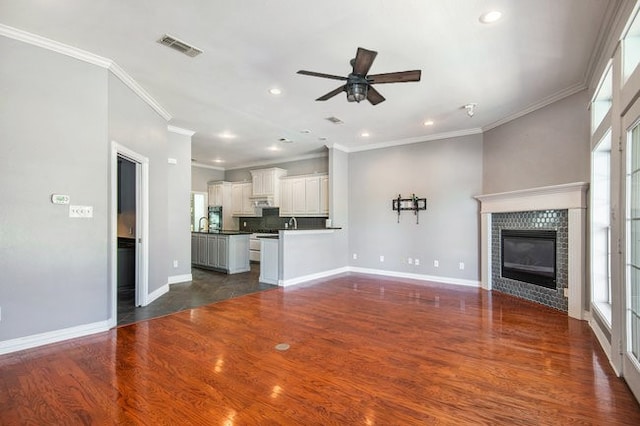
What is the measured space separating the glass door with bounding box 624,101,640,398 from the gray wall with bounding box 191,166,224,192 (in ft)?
29.9

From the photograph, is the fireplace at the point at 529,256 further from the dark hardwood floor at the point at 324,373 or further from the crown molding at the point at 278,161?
the crown molding at the point at 278,161

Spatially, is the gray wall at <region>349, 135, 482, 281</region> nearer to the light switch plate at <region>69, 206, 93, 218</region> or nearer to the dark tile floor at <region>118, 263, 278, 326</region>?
the dark tile floor at <region>118, 263, 278, 326</region>

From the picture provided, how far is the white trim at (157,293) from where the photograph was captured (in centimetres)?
450

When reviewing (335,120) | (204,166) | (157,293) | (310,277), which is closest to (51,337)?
(157,293)

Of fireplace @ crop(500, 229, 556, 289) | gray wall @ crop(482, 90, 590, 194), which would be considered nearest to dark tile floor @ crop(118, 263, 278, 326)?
fireplace @ crop(500, 229, 556, 289)

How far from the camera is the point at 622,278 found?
2395mm

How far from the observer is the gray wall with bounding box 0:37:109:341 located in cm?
279

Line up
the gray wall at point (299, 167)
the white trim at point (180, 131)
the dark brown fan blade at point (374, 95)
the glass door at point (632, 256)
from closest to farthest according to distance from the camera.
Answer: the glass door at point (632, 256), the dark brown fan blade at point (374, 95), the white trim at point (180, 131), the gray wall at point (299, 167)

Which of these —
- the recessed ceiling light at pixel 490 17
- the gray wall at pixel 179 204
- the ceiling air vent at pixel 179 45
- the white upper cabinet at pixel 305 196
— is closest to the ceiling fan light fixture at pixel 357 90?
the recessed ceiling light at pixel 490 17

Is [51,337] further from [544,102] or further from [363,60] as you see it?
[544,102]

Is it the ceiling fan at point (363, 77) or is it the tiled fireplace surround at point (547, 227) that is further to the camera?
the tiled fireplace surround at point (547, 227)

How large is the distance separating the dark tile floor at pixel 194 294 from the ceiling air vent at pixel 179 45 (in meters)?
3.12

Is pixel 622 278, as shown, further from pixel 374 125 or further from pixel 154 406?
pixel 374 125

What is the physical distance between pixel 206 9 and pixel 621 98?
11.1 ft
